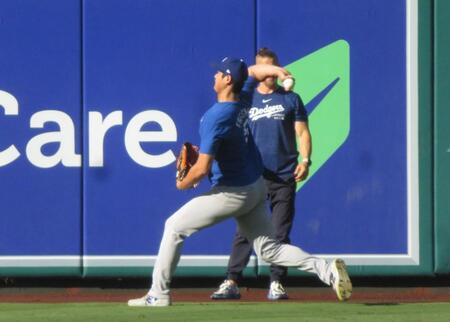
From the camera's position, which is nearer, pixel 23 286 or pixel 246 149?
pixel 246 149

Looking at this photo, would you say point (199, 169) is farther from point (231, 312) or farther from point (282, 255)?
point (231, 312)

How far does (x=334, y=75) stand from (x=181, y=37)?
4.26 ft

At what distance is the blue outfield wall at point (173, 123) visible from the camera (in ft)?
36.0

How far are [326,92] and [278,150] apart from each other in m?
1.21

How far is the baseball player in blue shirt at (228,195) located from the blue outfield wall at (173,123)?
6.57 feet

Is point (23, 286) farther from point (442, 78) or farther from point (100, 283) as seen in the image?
point (442, 78)

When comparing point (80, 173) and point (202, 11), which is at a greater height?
point (202, 11)

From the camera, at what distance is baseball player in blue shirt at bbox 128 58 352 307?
8742 mm

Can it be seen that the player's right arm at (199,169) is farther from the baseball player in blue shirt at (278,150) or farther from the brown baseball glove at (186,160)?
the baseball player in blue shirt at (278,150)

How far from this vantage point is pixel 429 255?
11141 millimetres

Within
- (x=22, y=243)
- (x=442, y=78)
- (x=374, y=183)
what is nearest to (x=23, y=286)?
(x=22, y=243)

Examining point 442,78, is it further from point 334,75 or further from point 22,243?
point 22,243

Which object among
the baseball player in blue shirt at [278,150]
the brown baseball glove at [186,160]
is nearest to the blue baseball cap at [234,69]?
the brown baseball glove at [186,160]

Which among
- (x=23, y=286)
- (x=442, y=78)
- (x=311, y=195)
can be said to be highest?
(x=442, y=78)
